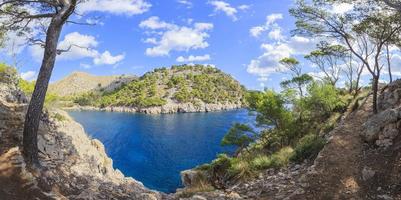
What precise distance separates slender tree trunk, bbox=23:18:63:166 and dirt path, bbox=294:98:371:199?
31.9 feet

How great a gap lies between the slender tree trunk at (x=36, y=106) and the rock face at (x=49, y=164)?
50 cm

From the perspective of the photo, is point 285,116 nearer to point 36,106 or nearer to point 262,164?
point 262,164

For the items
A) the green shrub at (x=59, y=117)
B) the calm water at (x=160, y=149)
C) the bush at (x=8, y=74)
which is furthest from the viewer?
the calm water at (x=160, y=149)

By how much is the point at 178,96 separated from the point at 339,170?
152754 mm

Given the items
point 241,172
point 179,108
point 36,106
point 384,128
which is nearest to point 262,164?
point 241,172

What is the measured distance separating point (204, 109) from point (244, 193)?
147 metres

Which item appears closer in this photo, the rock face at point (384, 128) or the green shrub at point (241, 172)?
the rock face at point (384, 128)

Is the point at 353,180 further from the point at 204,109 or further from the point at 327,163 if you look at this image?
the point at 204,109

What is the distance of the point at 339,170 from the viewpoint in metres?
15.4

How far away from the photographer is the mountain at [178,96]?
161m

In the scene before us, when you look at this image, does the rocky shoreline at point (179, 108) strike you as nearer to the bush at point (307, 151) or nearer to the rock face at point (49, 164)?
the rock face at point (49, 164)

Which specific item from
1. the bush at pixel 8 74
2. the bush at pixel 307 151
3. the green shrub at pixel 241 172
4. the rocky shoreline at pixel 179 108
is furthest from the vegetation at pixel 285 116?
the rocky shoreline at pixel 179 108

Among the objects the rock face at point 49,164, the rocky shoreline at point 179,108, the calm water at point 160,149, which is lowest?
the calm water at point 160,149

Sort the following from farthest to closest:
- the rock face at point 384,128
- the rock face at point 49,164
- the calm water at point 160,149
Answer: the calm water at point 160,149, the rock face at point 384,128, the rock face at point 49,164
